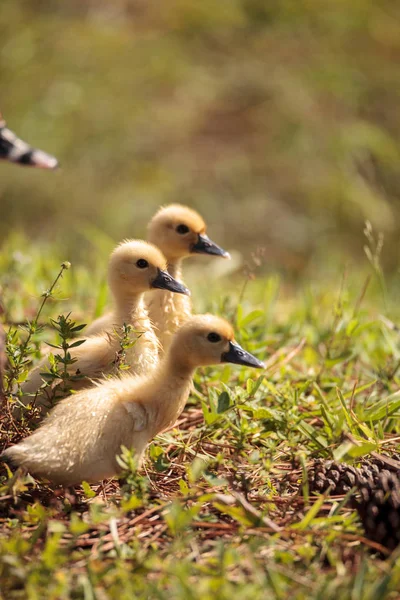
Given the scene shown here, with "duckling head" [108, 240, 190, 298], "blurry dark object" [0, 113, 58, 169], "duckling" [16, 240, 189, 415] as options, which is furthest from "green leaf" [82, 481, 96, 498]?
"blurry dark object" [0, 113, 58, 169]

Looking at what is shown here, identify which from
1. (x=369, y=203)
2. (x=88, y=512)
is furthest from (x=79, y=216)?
(x=88, y=512)

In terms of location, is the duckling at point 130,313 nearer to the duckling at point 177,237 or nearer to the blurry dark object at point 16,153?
the duckling at point 177,237

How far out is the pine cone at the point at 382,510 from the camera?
81.4 inches

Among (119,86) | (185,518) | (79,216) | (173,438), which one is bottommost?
(79,216)

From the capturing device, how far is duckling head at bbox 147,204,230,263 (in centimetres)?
319

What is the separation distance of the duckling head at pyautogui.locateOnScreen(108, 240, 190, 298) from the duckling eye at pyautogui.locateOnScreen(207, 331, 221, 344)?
1.29 ft

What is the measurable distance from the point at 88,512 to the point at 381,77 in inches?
273

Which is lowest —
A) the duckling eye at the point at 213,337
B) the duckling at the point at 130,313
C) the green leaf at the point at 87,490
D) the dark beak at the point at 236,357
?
the green leaf at the point at 87,490

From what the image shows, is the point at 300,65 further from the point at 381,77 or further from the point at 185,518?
the point at 185,518

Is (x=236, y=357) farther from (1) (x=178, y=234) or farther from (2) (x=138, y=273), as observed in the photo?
(1) (x=178, y=234)

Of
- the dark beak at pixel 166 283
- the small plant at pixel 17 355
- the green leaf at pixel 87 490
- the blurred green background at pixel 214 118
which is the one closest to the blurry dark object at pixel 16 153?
the dark beak at pixel 166 283

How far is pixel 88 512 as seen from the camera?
2162 millimetres

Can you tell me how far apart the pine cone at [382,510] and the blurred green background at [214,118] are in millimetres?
4226

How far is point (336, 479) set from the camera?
2316mm
